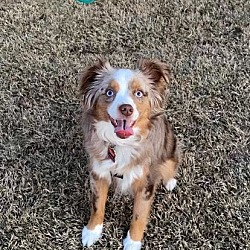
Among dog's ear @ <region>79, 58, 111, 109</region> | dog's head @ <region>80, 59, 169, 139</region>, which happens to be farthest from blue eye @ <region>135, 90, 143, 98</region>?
dog's ear @ <region>79, 58, 111, 109</region>

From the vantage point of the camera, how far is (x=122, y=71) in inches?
95.8

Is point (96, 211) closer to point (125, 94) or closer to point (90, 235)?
point (90, 235)

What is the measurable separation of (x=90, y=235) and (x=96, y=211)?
150 mm

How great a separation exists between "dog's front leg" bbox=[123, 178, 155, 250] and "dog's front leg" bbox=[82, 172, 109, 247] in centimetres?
17

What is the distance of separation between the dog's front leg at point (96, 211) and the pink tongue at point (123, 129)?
400mm

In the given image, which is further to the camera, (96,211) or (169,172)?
(169,172)

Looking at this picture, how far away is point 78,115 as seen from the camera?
11.6 ft

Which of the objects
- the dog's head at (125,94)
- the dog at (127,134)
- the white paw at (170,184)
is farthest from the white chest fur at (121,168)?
the white paw at (170,184)

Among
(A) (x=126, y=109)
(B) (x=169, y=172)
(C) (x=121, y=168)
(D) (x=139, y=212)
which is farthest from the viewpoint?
(B) (x=169, y=172)

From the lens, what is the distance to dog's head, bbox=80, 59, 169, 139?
235 centimetres

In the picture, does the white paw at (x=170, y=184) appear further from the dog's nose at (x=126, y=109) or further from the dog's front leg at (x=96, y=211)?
the dog's nose at (x=126, y=109)

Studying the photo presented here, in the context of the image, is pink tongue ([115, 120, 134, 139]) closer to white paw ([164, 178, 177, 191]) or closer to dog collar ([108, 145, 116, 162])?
dog collar ([108, 145, 116, 162])

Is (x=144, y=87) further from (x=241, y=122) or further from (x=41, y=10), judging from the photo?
(x=41, y=10)

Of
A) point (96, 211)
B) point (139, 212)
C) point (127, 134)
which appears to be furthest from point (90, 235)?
point (127, 134)
